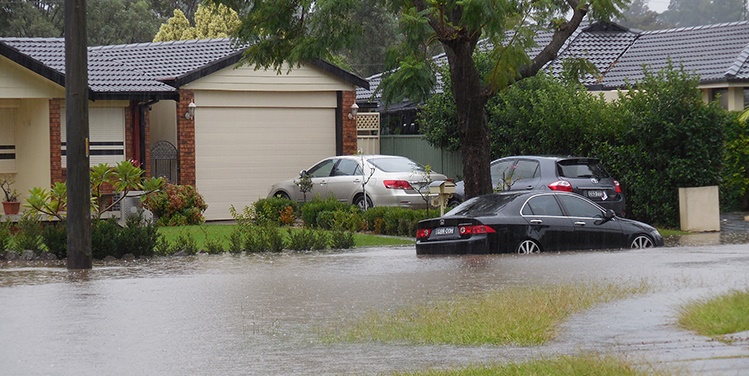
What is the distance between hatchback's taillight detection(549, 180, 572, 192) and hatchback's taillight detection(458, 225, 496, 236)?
15.4 ft

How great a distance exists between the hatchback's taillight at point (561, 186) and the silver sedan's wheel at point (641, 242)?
3.20m

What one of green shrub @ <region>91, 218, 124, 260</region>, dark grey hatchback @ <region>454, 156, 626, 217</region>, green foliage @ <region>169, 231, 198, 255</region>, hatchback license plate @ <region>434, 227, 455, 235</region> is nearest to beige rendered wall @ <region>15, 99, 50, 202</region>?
green foliage @ <region>169, 231, 198, 255</region>

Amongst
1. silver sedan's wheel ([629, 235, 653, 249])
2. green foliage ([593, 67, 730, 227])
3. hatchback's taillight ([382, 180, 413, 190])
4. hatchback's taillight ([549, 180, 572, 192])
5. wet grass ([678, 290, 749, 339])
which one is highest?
green foliage ([593, 67, 730, 227])

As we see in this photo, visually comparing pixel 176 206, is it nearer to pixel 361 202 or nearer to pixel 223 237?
pixel 223 237

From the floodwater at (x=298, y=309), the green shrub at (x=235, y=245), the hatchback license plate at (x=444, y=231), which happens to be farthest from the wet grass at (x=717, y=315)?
the green shrub at (x=235, y=245)

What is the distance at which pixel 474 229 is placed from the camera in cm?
1877

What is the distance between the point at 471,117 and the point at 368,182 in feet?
14.8

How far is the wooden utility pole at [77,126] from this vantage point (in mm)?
16891

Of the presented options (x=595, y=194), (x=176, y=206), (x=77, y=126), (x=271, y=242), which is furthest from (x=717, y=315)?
(x=176, y=206)

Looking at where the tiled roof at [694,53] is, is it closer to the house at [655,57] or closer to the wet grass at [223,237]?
the house at [655,57]

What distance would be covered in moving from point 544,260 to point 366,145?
53.8ft

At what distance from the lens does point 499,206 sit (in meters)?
19.0

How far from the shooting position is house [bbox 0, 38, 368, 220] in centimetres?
2709

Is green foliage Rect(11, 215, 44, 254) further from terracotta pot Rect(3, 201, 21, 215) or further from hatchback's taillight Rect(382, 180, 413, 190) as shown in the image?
hatchback's taillight Rect(382, 180, 413, 190)
